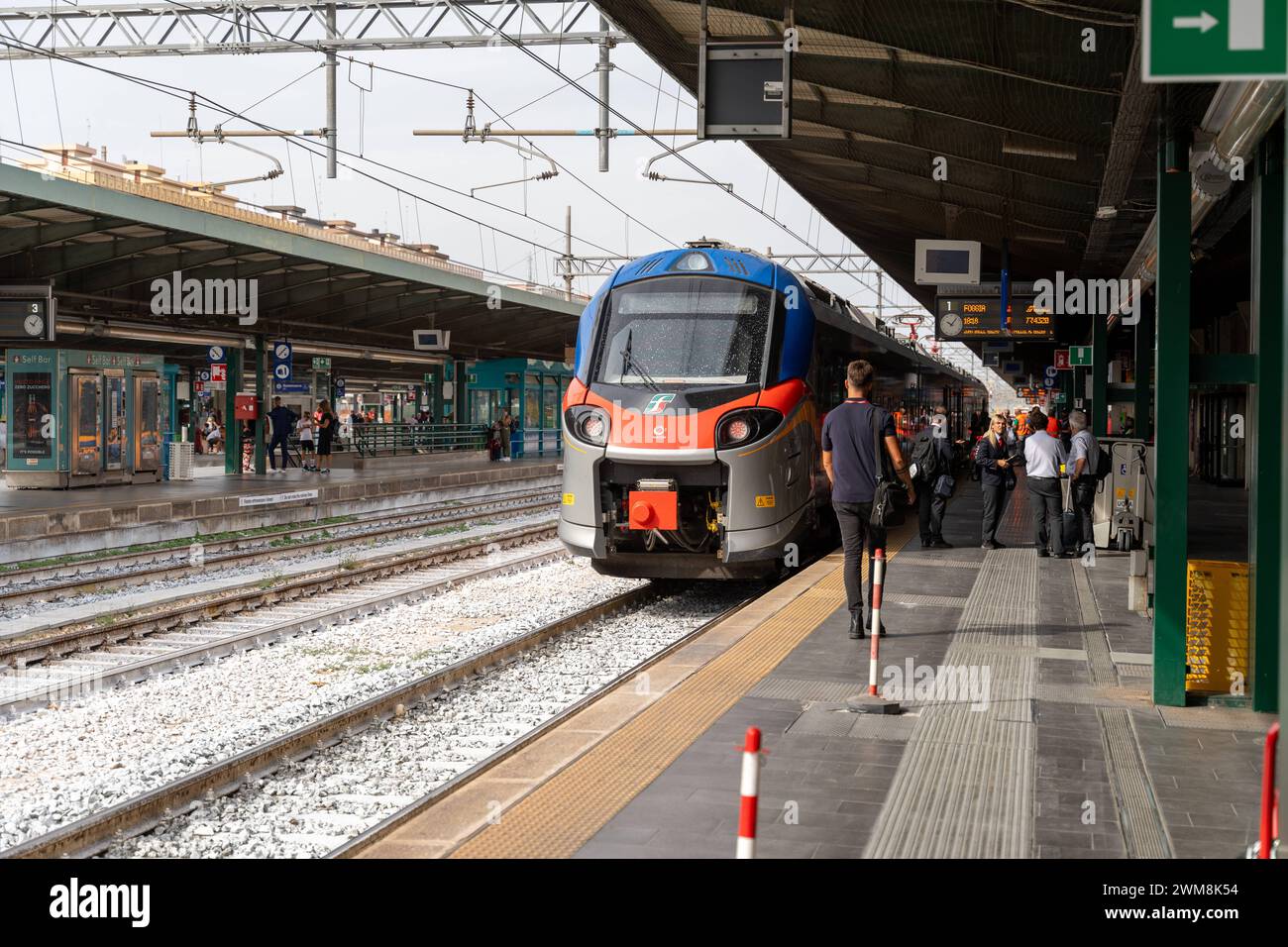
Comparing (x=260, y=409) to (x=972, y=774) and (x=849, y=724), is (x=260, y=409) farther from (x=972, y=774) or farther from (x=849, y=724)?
(x=972, y=774)

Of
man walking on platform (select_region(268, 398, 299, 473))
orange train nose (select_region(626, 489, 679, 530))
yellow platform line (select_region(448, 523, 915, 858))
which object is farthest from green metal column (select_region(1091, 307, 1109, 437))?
man walking on platform (select_region(268, 398, 299, 473))

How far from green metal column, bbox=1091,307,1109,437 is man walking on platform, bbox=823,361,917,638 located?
6.66 metres

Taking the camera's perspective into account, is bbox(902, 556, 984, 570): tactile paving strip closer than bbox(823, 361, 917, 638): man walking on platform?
No

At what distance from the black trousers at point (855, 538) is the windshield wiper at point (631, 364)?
113 inches

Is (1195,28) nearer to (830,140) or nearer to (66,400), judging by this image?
(830,140)

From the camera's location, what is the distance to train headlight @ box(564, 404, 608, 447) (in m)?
11.1

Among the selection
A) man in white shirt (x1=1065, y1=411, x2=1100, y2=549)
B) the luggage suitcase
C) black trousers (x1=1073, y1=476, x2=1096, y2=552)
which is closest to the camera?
man in white shirt (x1=1065, y1=411, x2=1100, y2=549)

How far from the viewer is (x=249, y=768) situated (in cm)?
657

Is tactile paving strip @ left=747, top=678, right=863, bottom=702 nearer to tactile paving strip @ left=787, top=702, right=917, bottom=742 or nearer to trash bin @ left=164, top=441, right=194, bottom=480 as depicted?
tactile paving strip @ left=787, top=702, right=917, bottom=742

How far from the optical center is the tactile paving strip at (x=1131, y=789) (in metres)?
4.73

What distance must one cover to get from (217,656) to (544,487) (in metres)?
21.6

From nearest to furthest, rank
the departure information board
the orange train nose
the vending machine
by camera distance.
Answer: the orange train nose < the departure information board < the vending machine

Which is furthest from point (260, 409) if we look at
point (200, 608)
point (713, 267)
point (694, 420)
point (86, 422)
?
point (694, 420)
